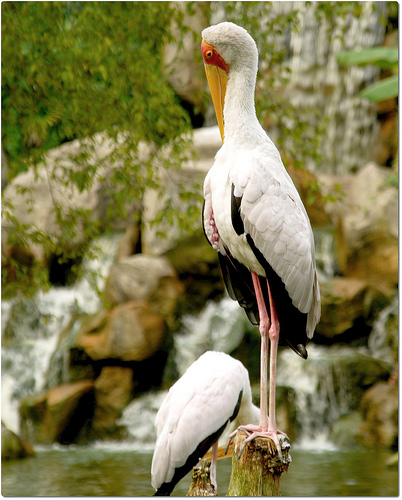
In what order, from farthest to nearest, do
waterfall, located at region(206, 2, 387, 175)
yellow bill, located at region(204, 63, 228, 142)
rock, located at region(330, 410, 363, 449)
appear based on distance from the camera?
waterfall, located at region(206, 2, 387, 175) → rock, located at region(330, 410, 363, 449) → yellow bill, located at region(204, 63, 228, 142)

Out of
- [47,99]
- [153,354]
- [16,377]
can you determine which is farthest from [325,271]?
[47,99]

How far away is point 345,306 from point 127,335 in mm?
2808

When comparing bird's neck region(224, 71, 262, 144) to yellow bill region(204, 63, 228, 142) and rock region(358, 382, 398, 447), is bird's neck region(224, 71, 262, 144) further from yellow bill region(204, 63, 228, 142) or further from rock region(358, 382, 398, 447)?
rock region(358, 382, 398, 447)

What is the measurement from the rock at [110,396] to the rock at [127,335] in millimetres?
232

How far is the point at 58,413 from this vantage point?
8.10 meters

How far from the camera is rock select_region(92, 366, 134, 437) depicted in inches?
325

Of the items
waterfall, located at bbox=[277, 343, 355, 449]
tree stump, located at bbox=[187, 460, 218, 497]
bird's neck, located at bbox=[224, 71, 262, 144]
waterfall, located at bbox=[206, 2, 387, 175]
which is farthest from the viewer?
waterfall, located at bbox=[206, 2, 387, 175]

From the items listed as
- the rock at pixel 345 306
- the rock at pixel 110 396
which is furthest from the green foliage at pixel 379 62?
the rock at pixel 110 396

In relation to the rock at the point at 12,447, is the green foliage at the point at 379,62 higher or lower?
higher

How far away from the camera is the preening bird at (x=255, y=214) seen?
2.79 meters

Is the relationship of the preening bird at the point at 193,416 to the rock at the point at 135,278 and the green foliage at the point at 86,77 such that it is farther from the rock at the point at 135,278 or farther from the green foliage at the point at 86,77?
the rock at the point at 135,278

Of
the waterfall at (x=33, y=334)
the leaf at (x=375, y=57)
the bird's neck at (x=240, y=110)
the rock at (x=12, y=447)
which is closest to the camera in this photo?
the bird's neck at (x=240, y=110)

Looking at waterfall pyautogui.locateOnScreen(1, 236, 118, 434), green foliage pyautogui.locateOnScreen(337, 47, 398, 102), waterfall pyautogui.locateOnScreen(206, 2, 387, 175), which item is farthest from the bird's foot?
waterfall pyautogui.locateOnScreen(206, 2, 387, 175)

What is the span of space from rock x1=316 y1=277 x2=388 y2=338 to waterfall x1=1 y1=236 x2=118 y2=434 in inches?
117
